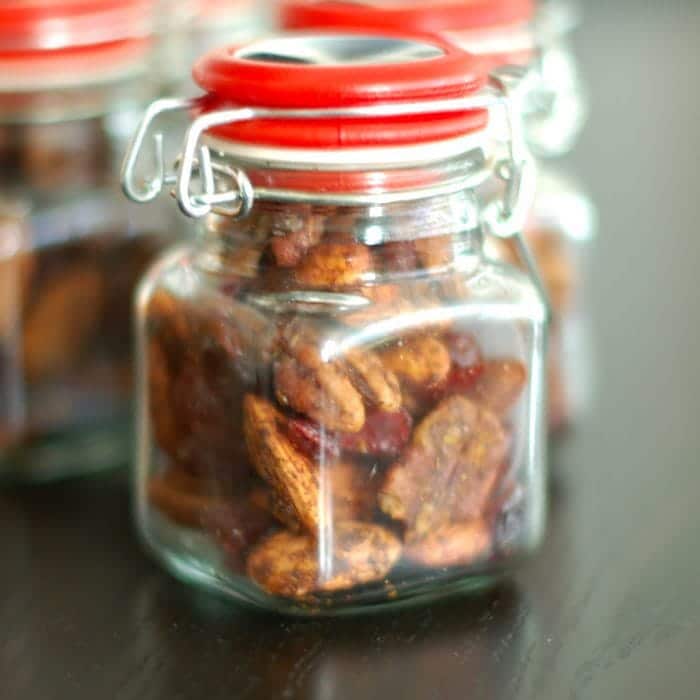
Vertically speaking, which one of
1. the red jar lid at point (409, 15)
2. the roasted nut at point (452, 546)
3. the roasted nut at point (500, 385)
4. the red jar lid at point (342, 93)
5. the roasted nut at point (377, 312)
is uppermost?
the red jar lid at point (409, 15)

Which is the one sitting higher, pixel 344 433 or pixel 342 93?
pixel 342 93

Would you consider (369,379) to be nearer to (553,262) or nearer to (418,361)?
(418,361)

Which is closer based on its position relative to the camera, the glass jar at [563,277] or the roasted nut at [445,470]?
the roasted nut at [445,470]

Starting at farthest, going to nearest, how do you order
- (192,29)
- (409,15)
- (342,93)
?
(192,29) → (409,15) → (342,93)

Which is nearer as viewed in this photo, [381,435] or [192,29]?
[381,435]

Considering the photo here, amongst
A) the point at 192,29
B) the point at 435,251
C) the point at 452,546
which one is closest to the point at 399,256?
the point at 435,251

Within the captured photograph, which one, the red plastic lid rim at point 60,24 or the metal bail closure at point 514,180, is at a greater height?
the red plastic lid rim at point 60,24

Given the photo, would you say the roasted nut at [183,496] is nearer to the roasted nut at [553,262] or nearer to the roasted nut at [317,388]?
the roasted nut at [317,388]

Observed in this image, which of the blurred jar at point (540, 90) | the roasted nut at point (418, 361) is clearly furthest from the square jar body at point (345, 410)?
the blurred jar at point (540, 90)

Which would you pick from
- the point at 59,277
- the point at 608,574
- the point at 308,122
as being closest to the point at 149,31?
the point at 59,277
